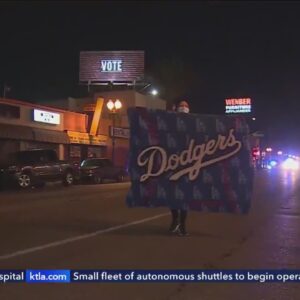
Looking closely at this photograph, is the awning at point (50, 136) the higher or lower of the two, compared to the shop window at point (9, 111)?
lower

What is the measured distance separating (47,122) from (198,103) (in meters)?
57.6

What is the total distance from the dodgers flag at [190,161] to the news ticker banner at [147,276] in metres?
2.64

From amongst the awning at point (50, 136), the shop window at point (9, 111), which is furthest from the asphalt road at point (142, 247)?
the awning at point (50, 136)

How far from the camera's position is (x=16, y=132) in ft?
116

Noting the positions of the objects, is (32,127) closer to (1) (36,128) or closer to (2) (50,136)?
(1) (36,128)

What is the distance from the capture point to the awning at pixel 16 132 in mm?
34250

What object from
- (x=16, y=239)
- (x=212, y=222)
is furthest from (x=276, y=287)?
(x=212, y=222)

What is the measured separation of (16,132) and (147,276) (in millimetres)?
28732

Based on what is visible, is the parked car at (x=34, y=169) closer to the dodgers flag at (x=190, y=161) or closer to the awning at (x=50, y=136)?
the awning at (x=50, y=136)

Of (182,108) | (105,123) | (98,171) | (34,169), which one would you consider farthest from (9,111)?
(182,108)

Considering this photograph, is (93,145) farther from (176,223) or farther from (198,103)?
(198,103)

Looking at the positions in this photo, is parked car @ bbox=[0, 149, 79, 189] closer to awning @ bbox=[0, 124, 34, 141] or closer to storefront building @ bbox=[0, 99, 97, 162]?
storefront building @ bbox=[0, 99, 97, 162]

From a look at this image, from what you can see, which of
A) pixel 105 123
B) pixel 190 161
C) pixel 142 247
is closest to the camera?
pixel 142 247

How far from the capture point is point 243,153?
1076 cm
